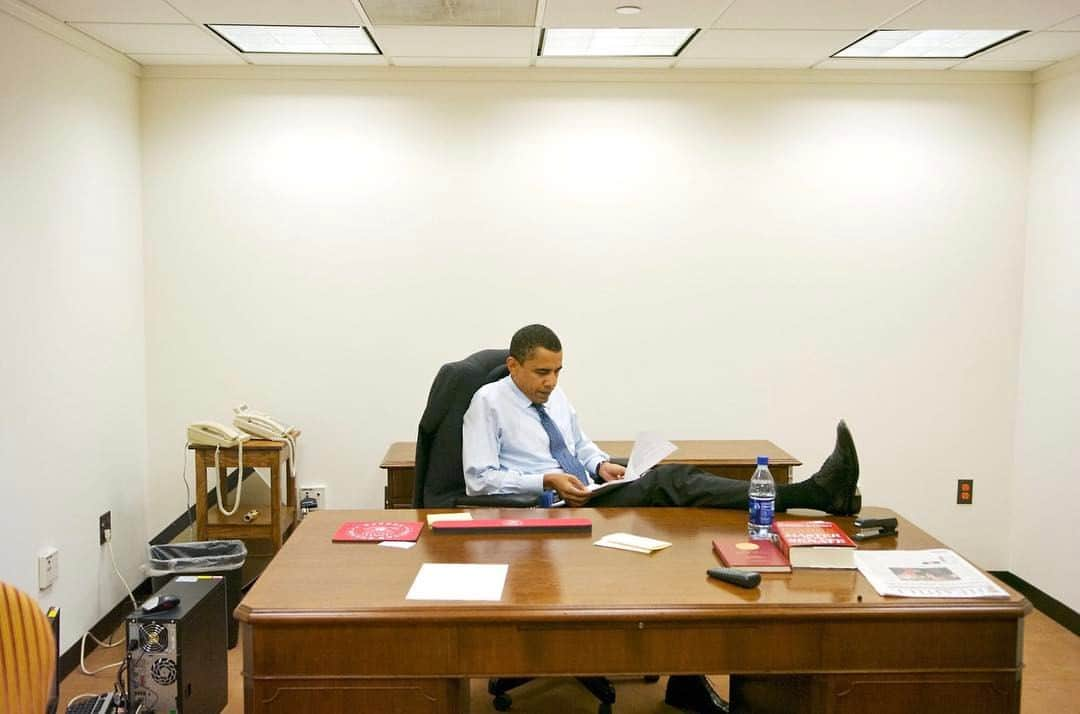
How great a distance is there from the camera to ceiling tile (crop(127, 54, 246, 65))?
397 centimetres

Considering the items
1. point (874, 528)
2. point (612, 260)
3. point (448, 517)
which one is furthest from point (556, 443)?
point (612, 260)

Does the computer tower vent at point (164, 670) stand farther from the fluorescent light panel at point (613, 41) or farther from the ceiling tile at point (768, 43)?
the ceiling tile at point (768, 43)

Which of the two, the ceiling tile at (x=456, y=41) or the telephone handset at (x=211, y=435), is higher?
the ceiling tile at (x=456, y=41)

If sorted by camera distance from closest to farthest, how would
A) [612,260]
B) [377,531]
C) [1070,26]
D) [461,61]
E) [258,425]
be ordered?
[377,531] < [1070,26] < [258,425] < [461,61] < [612,260]

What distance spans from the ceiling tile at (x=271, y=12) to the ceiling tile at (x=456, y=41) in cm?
23

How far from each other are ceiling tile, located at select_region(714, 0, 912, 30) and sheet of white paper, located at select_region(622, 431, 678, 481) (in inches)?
62.1

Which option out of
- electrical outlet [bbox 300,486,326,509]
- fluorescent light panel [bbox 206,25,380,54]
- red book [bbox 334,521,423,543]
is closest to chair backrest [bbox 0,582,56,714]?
red book [bbox 334,521,423,543]

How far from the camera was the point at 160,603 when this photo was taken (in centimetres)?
278

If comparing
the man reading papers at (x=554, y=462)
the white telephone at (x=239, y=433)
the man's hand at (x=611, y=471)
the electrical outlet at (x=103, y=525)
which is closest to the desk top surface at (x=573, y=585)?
the man reading papers at (x=554, y=462)

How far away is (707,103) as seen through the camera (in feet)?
14.2

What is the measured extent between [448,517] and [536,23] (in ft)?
6.35

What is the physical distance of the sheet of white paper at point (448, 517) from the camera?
8.62 ft

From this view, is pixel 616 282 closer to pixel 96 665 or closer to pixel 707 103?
pixel 707 103

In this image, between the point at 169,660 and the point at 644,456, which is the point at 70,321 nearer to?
the point at 169,660
